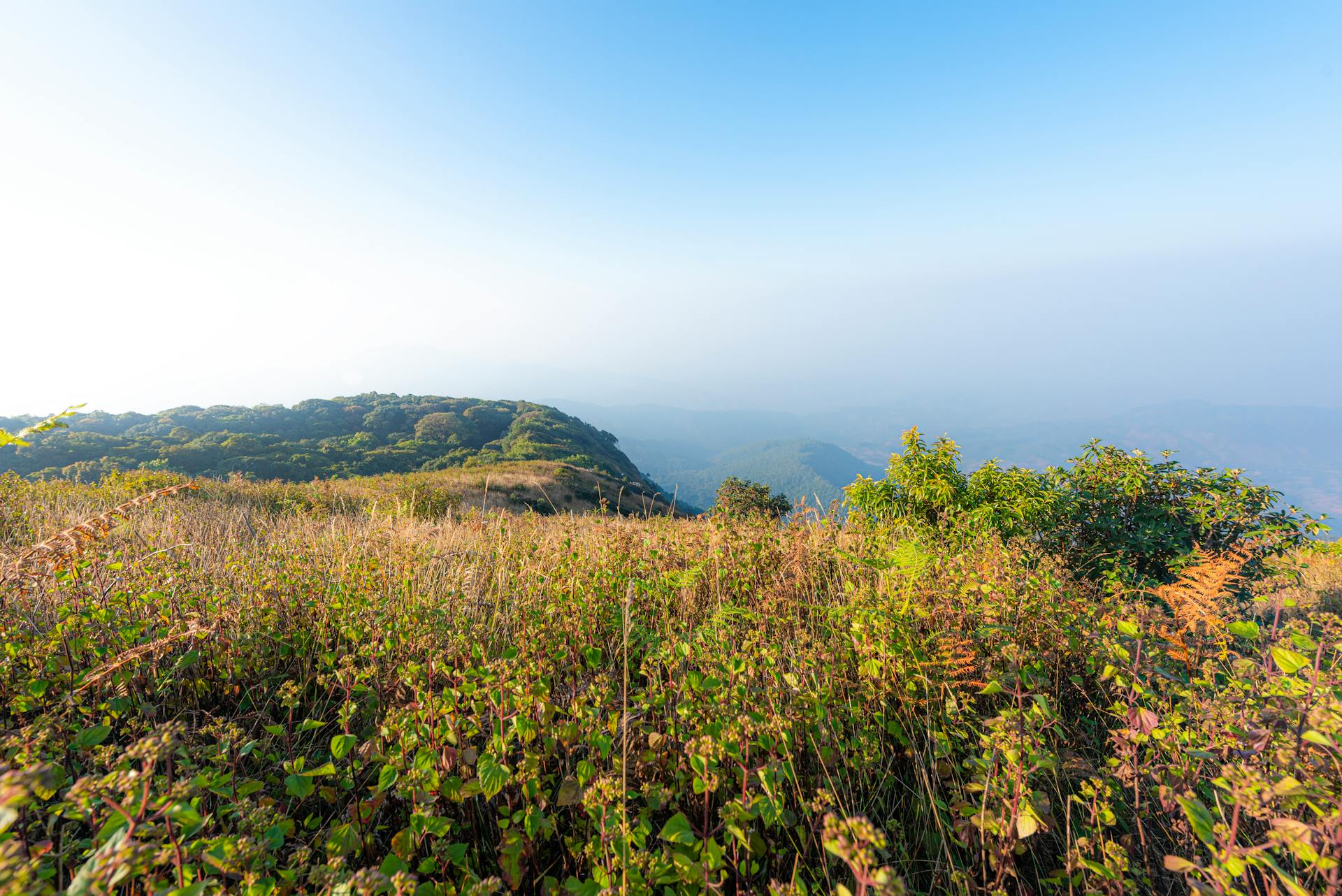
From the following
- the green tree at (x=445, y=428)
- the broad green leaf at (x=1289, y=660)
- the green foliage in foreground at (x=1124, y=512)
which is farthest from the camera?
the green tree at (x=445, y=428)

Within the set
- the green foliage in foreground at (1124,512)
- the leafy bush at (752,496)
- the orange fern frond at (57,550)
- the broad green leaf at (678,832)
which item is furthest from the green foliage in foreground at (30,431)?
the leafy bush at (752,496)

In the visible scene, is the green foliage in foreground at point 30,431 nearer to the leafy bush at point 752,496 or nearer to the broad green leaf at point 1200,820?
the broad green leaf at point 1200,820

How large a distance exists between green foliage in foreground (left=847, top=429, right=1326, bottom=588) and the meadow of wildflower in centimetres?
338

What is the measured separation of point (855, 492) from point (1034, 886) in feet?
27.6

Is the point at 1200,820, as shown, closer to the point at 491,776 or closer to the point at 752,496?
the point at 491,776

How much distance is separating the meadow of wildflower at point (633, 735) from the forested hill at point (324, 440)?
50.3 m

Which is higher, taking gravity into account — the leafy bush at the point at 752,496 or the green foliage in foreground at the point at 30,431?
the green foliage in foreground at the point at 30,431

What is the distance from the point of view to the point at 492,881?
1.50m

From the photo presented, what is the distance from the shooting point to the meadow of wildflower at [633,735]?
65.7 inches

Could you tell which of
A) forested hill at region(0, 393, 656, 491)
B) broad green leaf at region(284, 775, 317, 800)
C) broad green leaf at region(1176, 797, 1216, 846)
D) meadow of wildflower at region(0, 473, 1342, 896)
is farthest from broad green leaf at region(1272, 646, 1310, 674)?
forested hill at region(0, 393, 656, 491)

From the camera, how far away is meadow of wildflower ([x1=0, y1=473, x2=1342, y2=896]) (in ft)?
5.48

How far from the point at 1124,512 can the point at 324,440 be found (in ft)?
273

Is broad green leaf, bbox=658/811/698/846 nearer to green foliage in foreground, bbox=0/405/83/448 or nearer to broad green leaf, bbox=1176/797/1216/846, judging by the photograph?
broad green leaf, bbox=1176/797/1216/846

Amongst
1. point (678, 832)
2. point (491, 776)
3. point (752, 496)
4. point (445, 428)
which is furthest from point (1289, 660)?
point (445, 428)
